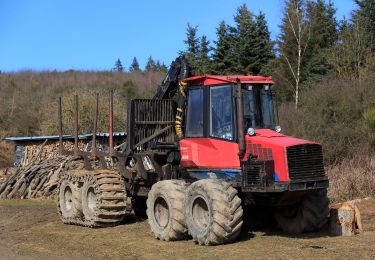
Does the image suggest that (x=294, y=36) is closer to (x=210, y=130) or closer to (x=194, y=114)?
(x=194, y=114)

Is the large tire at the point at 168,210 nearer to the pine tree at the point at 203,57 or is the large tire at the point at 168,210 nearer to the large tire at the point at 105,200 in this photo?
the large tire at the point at 105,200

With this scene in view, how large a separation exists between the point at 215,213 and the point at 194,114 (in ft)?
8.36

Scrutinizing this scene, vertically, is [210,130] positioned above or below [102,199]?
above

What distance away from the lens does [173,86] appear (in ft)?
44.1

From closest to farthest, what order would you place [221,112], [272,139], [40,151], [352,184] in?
[272,139]
[221,112]
[352,184]
[40,151]

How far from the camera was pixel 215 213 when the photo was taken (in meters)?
9.48

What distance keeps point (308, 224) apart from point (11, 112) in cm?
4812

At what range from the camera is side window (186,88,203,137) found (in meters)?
11.1

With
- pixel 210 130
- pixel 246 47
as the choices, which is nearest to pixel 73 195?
pixel 210 130

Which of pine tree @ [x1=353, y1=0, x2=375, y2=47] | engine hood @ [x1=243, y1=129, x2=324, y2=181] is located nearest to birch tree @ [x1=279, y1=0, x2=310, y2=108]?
pine tree @ [x1=353, y1=0, x2=375, y2=47]

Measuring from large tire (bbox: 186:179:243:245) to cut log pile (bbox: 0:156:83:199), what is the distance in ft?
41.5

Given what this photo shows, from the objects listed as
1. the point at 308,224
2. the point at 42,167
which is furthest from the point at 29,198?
the point at 308,224

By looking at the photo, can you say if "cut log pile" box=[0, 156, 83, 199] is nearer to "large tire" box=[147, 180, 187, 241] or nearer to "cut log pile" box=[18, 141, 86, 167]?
"cut log pile" box=[18, 141, 86, 167]

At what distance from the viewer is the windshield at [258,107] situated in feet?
34.3
